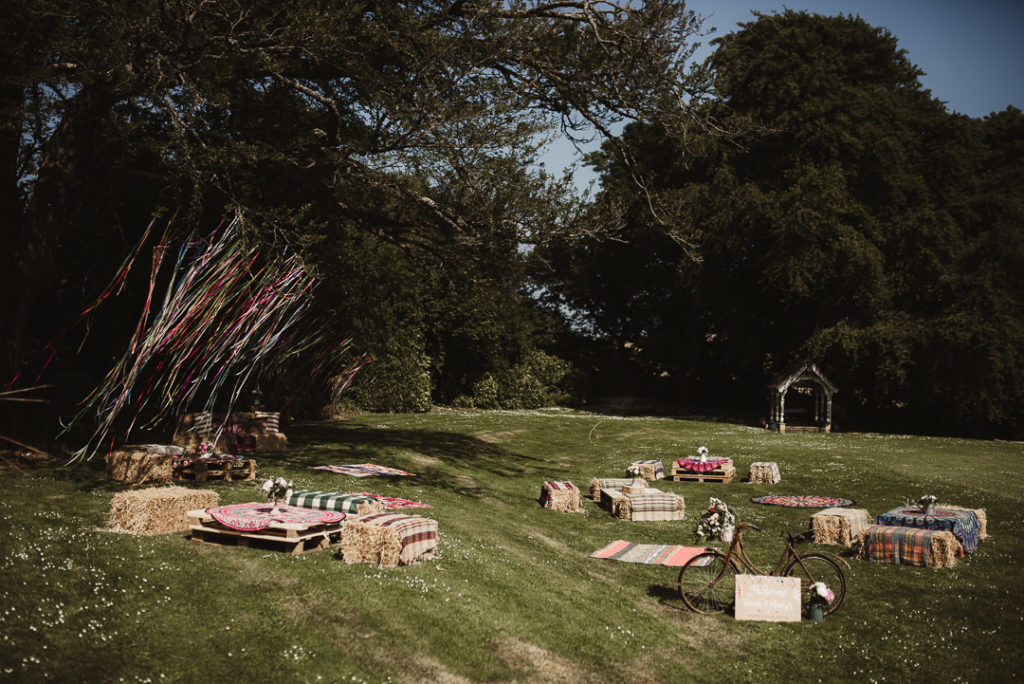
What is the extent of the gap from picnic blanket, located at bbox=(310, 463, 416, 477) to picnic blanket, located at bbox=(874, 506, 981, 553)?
1213 centimetres

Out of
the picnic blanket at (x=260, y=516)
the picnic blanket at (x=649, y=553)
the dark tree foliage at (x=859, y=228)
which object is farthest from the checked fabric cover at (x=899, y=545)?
the dark tree foliage at (x=859, y=228)

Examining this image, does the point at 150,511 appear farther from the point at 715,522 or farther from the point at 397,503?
the point at 715,522

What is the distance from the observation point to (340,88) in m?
23.5

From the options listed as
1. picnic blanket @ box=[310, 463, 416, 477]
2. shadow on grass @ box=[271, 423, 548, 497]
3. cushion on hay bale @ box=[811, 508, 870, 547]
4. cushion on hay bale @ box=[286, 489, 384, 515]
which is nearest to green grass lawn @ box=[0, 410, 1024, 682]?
cushion on hay bale @ box=[811, 508, 870, 547]

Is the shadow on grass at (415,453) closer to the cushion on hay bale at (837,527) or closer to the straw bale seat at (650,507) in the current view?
the straw bale seat at (650,507)

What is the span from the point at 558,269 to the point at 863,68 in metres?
26.2

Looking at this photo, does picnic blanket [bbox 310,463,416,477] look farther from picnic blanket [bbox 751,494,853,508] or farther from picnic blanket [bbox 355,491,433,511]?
picnic blanket [bbox 751,494,853,508]

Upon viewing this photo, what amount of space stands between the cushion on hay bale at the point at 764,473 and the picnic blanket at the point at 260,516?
14.9 meters

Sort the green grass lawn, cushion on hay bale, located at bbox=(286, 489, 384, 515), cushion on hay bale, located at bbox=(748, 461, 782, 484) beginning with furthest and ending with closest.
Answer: cushion on hay bale, located at bbox=(748, 461, 782, 484) → cushion on hay bale, located at bbox=(286, 489, 384, 515) → the green grass lawn

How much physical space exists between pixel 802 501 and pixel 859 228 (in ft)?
86.2

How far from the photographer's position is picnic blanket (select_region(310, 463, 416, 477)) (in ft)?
65.8

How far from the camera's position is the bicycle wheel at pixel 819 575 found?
40.5 ft

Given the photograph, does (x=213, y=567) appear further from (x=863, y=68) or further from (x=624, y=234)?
(x=863, y=68)

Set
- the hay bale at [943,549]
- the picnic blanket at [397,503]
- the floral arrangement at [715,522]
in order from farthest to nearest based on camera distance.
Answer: the picnic blanket at [397,503] → the hay bale at [943,549] → the floral arrangement at [715,522]
